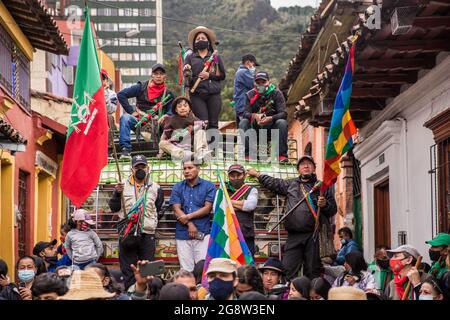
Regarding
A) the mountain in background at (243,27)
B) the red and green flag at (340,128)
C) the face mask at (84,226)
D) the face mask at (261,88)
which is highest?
the mountain in background at (243,27)

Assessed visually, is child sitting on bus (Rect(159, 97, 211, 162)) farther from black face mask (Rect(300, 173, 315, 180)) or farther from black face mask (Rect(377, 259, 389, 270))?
black face mask (Rect(377, 259, 389, 270))

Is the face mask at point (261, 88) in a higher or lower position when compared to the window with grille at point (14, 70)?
lower

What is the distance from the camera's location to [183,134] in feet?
58.6

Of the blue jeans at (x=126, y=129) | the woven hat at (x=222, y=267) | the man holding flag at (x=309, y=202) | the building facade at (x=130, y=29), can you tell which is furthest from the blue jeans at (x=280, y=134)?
the building facade at (x=130, y=29)

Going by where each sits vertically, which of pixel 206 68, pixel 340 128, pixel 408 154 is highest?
pixel 206 68

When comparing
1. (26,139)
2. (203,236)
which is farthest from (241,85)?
(203,236)

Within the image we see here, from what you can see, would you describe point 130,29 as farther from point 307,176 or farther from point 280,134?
point 307,176

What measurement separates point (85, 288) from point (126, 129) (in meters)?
8.75

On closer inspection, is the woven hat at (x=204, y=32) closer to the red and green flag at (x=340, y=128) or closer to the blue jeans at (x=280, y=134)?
the blue jeans at (x=280, y=134)

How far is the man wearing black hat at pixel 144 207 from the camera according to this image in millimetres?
16375

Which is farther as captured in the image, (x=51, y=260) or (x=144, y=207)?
(x=51, y=260)

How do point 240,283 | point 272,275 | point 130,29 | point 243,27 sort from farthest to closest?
point 130,29 → point 243,27 → point 272,275 → point 240,283

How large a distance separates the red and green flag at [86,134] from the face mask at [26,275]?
114 cm
